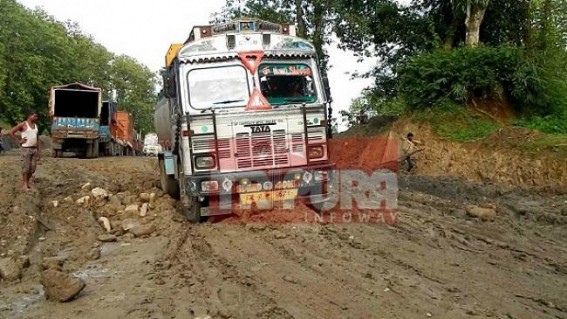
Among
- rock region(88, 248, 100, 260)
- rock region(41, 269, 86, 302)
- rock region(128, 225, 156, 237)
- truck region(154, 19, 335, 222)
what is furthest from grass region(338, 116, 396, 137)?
rock region(41, 269, 86, 302)

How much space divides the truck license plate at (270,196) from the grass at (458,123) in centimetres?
932

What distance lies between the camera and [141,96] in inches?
2361

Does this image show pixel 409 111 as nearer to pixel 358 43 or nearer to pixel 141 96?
pixel 358 43

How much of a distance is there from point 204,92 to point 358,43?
15.3 meters

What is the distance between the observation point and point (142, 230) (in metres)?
8.06

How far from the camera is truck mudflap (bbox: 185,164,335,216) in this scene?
305 inches

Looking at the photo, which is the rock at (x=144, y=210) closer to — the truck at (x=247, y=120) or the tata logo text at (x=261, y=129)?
the truck at (x=247, y=120)

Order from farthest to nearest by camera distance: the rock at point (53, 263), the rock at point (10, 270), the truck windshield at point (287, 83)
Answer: the truck windshield at point (287, 83), the rock at point (53, 263), the rock at point (10, 270)

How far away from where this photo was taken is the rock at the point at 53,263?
607cm

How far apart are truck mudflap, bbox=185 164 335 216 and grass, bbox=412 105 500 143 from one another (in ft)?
29.6

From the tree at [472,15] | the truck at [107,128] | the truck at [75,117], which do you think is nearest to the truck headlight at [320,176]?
the tree at [472,15]

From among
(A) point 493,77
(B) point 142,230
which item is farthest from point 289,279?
(A) point 493,77

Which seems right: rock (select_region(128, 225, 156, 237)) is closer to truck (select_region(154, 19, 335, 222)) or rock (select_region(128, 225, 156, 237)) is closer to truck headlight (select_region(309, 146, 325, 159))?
truck (select_region(154, 19, 335, 222))

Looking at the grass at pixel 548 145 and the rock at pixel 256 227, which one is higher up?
the grass at pixel 548 145
